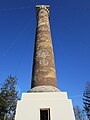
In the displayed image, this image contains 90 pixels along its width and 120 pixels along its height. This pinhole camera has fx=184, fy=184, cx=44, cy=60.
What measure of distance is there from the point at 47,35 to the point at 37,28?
105 cm

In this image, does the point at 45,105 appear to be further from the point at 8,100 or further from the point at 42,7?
the point at 8,100

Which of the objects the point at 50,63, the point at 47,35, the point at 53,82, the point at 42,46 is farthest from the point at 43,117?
the point at 47,35

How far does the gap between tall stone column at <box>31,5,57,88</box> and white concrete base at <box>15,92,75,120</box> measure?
0.93m

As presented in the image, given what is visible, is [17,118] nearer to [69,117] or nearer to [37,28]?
[69,117]

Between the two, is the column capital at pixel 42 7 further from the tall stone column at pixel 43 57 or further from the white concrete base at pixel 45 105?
the white concrete base at pixel 45 105

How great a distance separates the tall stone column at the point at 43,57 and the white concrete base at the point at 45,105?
3.06 ft

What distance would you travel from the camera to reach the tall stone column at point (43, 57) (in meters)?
10.3

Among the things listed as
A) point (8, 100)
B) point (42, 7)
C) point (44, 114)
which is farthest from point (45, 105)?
point (8, 100)

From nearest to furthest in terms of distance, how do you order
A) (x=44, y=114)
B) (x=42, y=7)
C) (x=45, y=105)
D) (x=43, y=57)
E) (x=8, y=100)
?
1. (x=45, y=105)
2. (x=44, y=114)
3. (x=43, y=57)
4. (x=42, y=7)
5. (x=8, y=100)

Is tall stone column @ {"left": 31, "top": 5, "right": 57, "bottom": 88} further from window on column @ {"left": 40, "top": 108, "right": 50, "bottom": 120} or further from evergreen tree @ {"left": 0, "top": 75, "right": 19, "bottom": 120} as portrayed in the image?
evergreen tree @ {"left": 0, "top": 75, "right": 19, "bottom": 120}

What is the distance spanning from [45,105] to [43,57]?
316cm


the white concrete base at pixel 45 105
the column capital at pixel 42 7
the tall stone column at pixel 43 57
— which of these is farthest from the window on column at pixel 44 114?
the column capital at pixel 42 7

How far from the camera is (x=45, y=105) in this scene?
891 cm

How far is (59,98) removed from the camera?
929 centimetres
